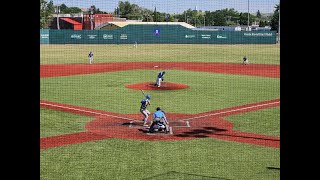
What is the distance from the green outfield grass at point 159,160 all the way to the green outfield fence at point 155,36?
3283cm

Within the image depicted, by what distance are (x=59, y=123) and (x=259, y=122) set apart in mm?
4858

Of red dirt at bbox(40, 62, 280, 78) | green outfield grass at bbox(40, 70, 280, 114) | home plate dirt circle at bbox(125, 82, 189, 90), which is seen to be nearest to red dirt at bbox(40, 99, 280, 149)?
green outfield grass at bbox(40, 70, 280, 114)

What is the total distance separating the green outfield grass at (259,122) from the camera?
9922 mm

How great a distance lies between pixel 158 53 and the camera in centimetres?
3500

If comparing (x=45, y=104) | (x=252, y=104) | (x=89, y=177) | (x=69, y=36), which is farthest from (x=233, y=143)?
(x=69, y=36)

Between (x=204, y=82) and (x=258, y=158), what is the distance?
1156cm

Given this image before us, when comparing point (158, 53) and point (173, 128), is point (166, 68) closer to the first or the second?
point (158, 53)

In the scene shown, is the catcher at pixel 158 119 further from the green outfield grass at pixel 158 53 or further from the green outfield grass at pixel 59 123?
the green outfield grass at pixel 158 53

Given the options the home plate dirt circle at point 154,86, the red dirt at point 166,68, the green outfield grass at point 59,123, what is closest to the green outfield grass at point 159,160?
the green outfield grass at point 59,123

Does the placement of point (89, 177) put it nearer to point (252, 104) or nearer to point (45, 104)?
A: point (45, 104)

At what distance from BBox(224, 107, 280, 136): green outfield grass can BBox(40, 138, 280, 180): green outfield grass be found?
4.42 feet
